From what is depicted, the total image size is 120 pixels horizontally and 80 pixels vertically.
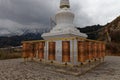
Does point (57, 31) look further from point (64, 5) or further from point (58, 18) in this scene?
point (64, 5)

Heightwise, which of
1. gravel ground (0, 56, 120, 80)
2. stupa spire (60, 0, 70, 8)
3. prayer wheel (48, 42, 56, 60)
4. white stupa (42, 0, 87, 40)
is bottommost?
Answer: gravel ground (0, 56, 120, 80)

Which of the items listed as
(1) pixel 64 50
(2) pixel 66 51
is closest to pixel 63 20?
(1) pixel 64 50

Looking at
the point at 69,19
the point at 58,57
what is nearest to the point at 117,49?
the point at 69,19

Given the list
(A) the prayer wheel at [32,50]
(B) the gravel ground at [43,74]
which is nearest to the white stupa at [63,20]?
(A) the prayer wheel at [32,50]

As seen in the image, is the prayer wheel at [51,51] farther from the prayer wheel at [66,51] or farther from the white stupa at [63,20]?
the white stupa at [63,20]

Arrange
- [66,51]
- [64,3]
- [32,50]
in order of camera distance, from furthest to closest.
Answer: [64,3] < [32,50] < [66,51]

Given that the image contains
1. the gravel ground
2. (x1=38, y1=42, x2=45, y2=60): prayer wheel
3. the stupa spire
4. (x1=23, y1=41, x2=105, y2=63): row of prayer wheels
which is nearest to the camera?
the gravel ground

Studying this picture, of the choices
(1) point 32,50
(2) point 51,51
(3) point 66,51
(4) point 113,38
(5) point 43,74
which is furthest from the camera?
(4) point 113,38

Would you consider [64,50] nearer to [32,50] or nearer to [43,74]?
[43,74]

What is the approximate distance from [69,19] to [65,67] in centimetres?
527

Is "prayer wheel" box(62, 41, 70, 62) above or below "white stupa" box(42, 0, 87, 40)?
below

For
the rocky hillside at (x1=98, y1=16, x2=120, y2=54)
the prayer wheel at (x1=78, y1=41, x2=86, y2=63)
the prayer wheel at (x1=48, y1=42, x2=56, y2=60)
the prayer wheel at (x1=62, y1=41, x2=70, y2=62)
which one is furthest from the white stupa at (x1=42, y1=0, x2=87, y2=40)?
the rocky hillside at (x1=98, y1=16, x2=120, y2=54)

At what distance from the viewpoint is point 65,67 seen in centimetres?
1124

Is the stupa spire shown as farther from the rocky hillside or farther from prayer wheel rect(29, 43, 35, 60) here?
the rocky hillside
